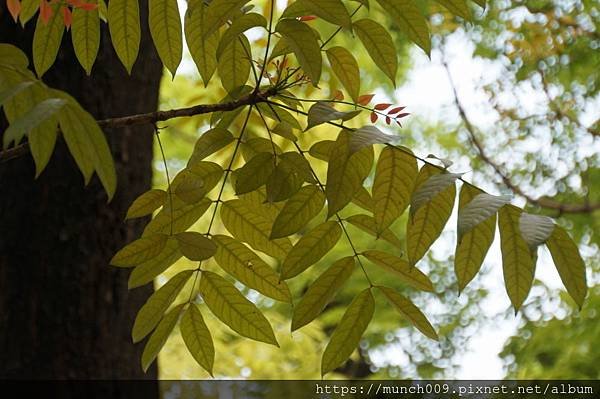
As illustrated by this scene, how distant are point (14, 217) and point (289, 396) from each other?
310 cm

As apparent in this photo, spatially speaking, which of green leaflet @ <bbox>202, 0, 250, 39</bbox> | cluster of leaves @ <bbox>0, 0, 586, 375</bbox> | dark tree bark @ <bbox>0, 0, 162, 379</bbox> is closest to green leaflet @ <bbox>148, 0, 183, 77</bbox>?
cluster of leaves @ <bbox>0, 0, 586, 375</bbox>

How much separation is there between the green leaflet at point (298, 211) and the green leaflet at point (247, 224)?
4.9 inches

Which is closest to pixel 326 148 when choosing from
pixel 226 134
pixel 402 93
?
pixel 226 134

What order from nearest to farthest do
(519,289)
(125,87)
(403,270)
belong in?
(519,289)
(403,270)
(125,87)

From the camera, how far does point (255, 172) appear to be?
3.64 feet

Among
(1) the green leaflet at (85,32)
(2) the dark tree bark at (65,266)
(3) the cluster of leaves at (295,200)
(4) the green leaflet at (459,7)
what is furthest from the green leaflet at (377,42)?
(2) the dark tree bark at (65,266)

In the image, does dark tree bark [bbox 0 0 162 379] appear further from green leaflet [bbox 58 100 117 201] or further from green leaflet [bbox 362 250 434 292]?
green leaflet [bbox 58 100 117 201]

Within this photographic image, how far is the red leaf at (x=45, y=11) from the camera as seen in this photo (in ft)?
3.97

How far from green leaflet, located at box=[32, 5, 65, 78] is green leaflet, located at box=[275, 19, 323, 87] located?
0.44m

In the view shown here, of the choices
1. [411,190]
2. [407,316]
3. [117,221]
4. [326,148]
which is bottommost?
[407,316]

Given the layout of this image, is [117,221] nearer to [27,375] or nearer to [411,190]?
[27,375]

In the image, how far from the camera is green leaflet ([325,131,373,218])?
99cm

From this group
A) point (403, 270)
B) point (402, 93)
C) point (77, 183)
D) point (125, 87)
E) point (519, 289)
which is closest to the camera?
point (519, 289)

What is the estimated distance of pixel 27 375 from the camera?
182 cm
